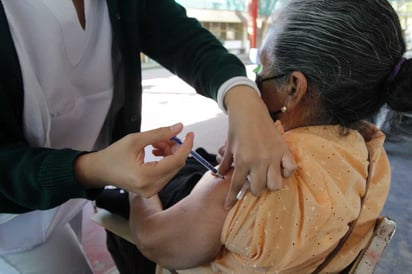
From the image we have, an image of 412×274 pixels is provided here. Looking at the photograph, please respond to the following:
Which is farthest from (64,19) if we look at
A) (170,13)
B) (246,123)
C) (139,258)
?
(139,258)

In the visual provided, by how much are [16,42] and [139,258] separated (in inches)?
31.1

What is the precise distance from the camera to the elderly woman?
0.65m

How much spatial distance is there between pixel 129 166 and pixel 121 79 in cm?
39

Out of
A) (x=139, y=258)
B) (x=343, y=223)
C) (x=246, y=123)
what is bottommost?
(x=139, y=258)

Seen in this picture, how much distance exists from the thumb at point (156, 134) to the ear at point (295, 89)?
0.39m

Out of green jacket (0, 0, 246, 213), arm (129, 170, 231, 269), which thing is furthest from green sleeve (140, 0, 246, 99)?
arm (129, 170, 231, 269)

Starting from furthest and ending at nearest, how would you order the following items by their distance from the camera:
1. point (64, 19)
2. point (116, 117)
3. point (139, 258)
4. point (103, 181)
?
point (139, 258) < point (116, 117) < point (64, 19) < point (103, 181)

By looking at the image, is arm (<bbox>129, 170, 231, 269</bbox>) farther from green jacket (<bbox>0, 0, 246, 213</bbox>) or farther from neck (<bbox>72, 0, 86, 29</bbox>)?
neck (<bbox>72, 0, 86, 29</bbox>)

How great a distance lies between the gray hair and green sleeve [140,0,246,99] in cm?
18

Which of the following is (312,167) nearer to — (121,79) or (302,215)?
(302,215)

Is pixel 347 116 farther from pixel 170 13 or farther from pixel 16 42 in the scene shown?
pixel 16 42

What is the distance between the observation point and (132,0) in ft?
2.29

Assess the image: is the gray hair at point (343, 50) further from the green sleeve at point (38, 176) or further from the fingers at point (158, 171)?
the green sleeve at point (38, 176)

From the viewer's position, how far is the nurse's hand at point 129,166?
454mm
